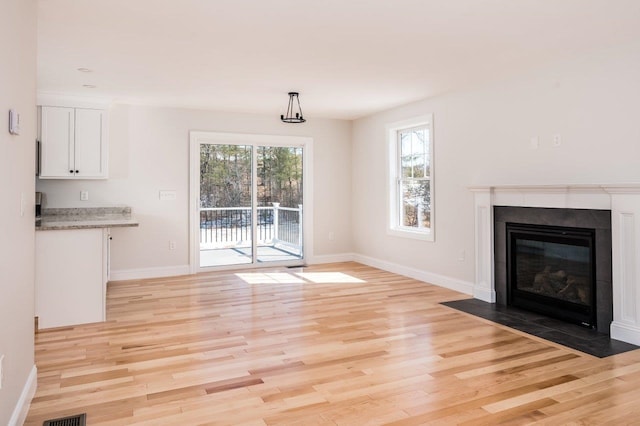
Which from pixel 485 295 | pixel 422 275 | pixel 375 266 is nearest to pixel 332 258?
pixel 375 266

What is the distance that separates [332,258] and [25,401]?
18.3 feet

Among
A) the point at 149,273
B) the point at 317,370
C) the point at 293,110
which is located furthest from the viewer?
the point at 293,110

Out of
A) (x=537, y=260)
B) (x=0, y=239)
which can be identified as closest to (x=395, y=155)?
(x=537, y=260)

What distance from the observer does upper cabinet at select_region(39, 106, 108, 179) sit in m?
5.38

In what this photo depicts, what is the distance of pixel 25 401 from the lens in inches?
93.0

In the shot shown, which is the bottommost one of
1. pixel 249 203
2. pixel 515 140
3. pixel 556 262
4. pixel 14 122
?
pixel 556 262

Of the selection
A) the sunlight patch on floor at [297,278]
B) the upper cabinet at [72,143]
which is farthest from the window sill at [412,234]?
the upper cabinet at [72,143]

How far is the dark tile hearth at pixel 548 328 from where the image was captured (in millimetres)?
3398

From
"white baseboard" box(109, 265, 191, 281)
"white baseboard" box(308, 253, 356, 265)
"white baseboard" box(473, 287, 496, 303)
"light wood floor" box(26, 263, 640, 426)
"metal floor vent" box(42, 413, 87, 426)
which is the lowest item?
"metal floor vent" box(42, 413, 87, 426)

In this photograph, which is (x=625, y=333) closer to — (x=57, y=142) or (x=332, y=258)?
(x=332, y=258)

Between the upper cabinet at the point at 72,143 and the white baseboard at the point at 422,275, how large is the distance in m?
4.17

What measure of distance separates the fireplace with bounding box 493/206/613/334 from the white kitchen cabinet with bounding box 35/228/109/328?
13.4ft

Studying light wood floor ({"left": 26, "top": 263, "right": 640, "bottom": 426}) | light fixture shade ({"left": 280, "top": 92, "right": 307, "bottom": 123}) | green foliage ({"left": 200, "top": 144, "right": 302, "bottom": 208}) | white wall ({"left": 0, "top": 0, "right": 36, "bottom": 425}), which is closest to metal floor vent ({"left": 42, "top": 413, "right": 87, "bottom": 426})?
light wood floor ({"left": 26, "top": 263, "right": 640, "bottom": 426})

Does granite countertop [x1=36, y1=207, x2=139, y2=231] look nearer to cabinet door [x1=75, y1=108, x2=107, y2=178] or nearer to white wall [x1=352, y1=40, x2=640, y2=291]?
cabinet door [x1=75, y1=108, x2=107, y2=178]
